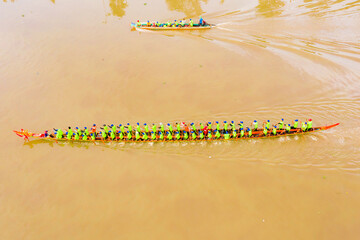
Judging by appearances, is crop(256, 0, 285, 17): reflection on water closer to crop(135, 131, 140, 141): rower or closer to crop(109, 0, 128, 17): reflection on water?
crop(109, 0, 128, 17): reflection on water

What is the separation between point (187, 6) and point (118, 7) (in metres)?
8.40

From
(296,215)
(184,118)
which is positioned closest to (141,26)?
(184,118)

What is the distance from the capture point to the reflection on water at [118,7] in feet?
86.8

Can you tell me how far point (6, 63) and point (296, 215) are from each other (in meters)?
23.5

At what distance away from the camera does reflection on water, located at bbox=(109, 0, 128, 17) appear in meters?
26.5

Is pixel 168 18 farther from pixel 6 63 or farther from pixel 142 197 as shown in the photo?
pixel 142 197

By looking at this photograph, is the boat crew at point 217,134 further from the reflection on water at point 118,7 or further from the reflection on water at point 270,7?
the reflection on water at point 118,7

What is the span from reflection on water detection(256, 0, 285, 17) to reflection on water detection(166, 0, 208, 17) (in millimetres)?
6446

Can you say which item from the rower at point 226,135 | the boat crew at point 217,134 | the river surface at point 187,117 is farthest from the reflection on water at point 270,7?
the boat crew at point 217,134

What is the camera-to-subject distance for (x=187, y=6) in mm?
26797

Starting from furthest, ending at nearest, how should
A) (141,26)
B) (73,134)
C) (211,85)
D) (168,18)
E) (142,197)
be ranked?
(168,18)
(141,26)
(211,85)
(73,134)
(142,197)

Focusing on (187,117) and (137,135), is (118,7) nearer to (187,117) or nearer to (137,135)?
(187,117)

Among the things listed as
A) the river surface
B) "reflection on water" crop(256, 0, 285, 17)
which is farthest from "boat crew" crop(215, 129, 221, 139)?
"reflection on water" crop(256, 0, 285, 17)

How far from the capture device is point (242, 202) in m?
10.3
